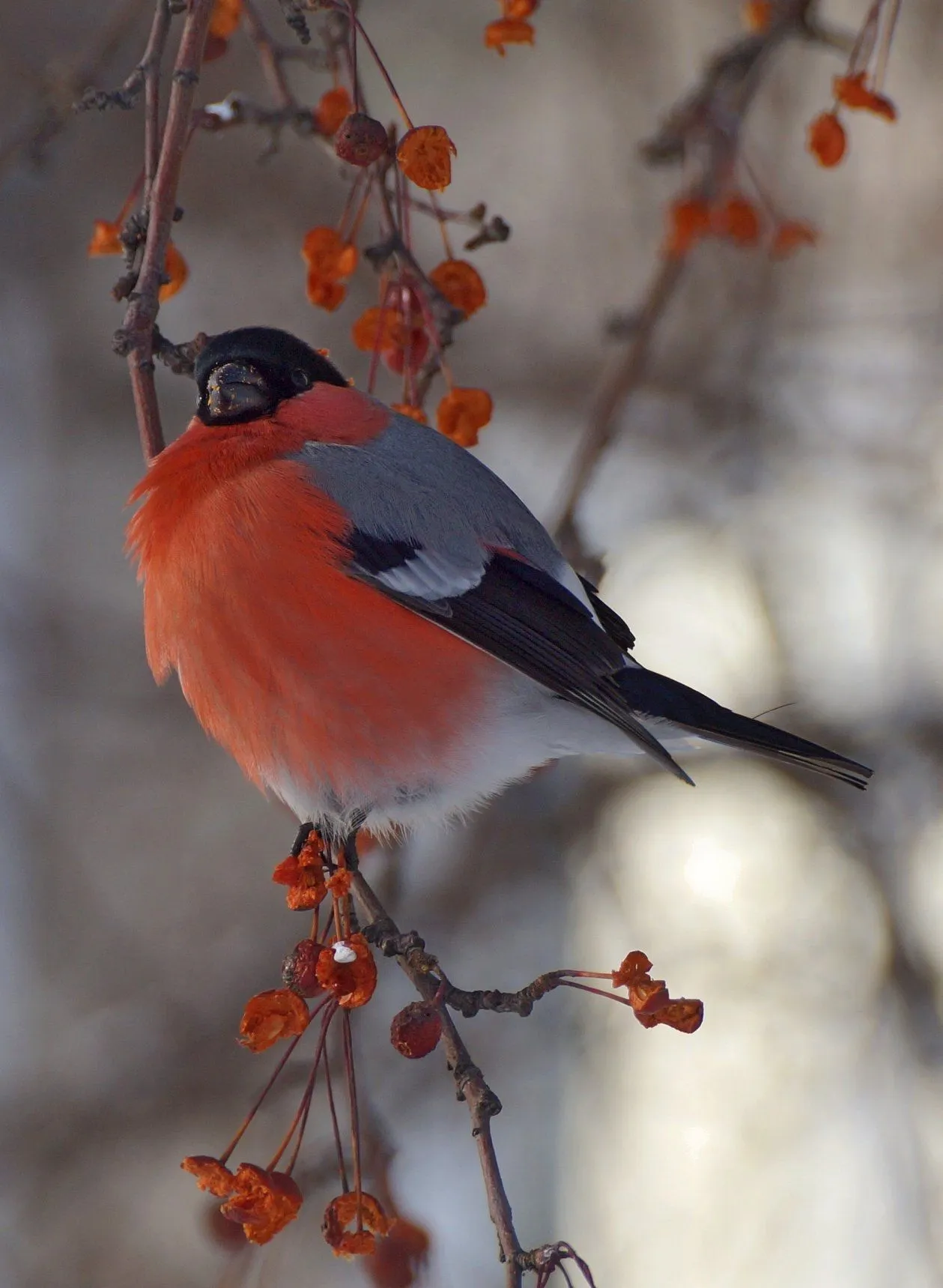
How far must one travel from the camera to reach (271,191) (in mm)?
3477

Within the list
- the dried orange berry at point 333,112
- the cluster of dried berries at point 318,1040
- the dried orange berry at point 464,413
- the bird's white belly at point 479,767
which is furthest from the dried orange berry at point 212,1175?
the dried orange berry at point 333,112

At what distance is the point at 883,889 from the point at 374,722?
1.58 meters

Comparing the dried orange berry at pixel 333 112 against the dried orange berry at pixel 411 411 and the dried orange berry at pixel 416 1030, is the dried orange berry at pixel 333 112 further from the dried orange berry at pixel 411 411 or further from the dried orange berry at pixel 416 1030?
the dried orange berry at pixel 416 1030

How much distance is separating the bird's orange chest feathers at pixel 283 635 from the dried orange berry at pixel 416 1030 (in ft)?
1.42

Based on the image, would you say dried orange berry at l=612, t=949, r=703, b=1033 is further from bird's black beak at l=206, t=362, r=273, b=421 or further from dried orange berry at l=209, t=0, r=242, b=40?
dried orange berry at l=209, t=0, r=242, b=40

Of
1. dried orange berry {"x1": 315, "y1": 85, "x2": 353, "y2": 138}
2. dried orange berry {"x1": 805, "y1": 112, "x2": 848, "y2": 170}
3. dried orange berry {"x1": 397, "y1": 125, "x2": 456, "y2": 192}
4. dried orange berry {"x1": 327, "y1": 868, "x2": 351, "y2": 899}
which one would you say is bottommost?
dried orange berry {"x1": 327, "y1": 868, "x2": 351, "y2": 899}

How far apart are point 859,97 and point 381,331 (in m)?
0.75

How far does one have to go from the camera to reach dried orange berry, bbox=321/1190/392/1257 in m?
1.31

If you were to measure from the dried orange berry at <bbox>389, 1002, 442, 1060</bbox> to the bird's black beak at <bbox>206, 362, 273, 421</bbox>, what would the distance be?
89 centimetres

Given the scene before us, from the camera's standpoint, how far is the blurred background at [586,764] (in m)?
2.81

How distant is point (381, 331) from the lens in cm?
171

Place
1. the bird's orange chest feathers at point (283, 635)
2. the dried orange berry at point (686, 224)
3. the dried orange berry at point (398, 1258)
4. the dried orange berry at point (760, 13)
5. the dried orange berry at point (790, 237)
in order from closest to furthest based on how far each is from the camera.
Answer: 1. the dried orange berry at point (398, 1258)
2. the bird's orange chest feathers at point (283, 635)
3. the dried orange berry at point (760, 13)
4. the dried orange berry at point (686, 224)
5. the dried orange berry at point (790, 237)

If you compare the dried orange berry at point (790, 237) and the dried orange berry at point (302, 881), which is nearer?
the dried orange berry at point (302, 881)

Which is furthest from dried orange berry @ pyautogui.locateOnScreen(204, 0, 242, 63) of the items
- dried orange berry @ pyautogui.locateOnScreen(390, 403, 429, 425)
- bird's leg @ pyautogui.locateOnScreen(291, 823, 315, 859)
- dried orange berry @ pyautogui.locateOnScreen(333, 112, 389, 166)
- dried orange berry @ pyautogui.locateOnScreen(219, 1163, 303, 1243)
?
dried orange berry @ pyautogui.locateOnScreen(219, 1163, 303, 1243)
